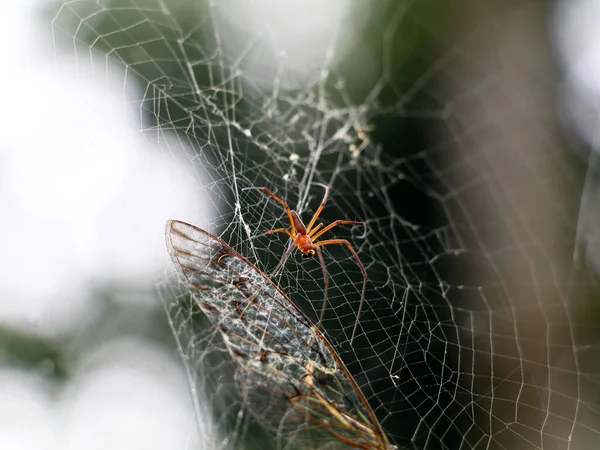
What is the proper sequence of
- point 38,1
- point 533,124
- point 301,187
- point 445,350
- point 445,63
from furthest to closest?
point 445,63, point 533,124, point 301,187, point 38,1, point 445,350

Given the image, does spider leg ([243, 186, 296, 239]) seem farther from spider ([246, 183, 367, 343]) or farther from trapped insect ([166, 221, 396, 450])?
trapped insect ([166, 221, 396, 450])

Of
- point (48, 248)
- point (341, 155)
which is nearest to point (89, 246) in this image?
point (48, 248)

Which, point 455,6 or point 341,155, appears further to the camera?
point 455,6

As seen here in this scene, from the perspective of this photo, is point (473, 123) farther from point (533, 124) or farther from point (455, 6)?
point (455, 6)

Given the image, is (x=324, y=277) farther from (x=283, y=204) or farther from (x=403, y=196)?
(x=403, y=196)

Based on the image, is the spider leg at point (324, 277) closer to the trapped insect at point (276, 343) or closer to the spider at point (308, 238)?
the spider at point (308, 238)

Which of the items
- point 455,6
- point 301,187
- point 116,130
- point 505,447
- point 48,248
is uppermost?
point 455,6
